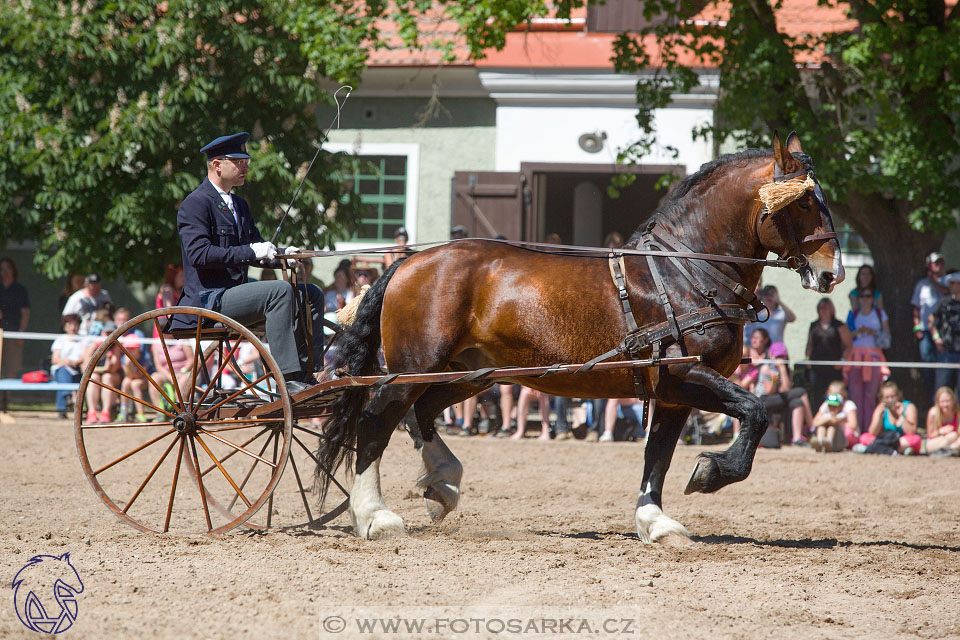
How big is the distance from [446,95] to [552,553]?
1166 centimetres

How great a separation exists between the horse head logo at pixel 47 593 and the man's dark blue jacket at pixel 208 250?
1461 mm

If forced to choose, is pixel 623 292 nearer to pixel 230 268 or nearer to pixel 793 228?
pixel 793 228

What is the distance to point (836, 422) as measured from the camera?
10.9 meters

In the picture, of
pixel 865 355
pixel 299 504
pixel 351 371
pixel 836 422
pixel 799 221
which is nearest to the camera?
pixel 799 221

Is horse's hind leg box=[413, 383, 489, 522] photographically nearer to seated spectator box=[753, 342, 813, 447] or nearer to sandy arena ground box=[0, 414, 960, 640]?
sandy arena ground box=[0, 414, 960, 640]

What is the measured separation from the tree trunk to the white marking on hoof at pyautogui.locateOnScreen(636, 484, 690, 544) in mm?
7453

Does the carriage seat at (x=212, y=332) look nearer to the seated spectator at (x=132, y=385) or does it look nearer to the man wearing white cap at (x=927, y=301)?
the seated spectator at (x=132, y=385)

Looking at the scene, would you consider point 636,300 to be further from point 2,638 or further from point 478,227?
point 478,227

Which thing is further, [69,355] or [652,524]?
[69,355]

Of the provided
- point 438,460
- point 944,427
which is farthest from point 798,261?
point 944,427

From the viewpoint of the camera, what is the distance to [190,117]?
12.5m

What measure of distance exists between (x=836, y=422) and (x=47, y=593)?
28.5ft

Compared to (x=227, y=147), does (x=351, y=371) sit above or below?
below

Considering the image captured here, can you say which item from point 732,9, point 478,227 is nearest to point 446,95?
point 478,227
